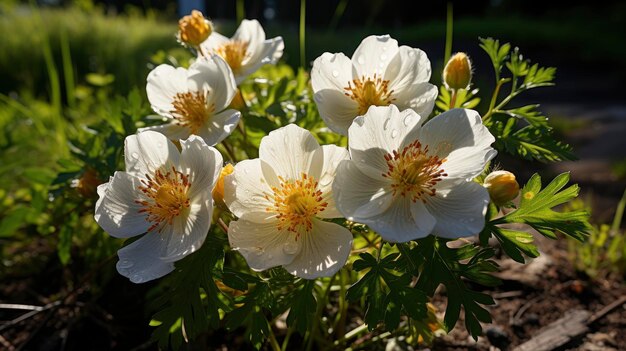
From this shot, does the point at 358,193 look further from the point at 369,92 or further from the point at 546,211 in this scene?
the point at 546,211

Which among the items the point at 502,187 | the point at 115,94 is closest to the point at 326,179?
the point at 502,187

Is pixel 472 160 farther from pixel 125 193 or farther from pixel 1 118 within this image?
pixel 1 118

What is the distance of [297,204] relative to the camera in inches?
39.8

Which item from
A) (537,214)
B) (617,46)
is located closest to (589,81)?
(617,46)

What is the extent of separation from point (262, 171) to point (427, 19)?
60.3ft

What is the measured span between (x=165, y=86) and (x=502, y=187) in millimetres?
839

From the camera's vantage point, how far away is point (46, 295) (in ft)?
6.38

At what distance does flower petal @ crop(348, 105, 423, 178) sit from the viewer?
38.8 inches

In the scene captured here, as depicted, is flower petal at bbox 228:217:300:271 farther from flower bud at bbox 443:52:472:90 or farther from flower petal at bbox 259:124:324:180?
flower bud at bbox 443:52:472:90

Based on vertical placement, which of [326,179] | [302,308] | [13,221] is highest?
[326,179]

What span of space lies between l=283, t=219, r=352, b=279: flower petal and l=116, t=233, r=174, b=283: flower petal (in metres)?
0.24

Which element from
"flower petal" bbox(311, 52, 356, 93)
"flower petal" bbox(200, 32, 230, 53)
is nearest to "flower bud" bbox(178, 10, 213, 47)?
"flower petal" bbox(200, 32, 230, 53)

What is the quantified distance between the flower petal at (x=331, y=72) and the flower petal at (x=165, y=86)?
0.35 m

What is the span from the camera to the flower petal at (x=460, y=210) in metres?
0.92
